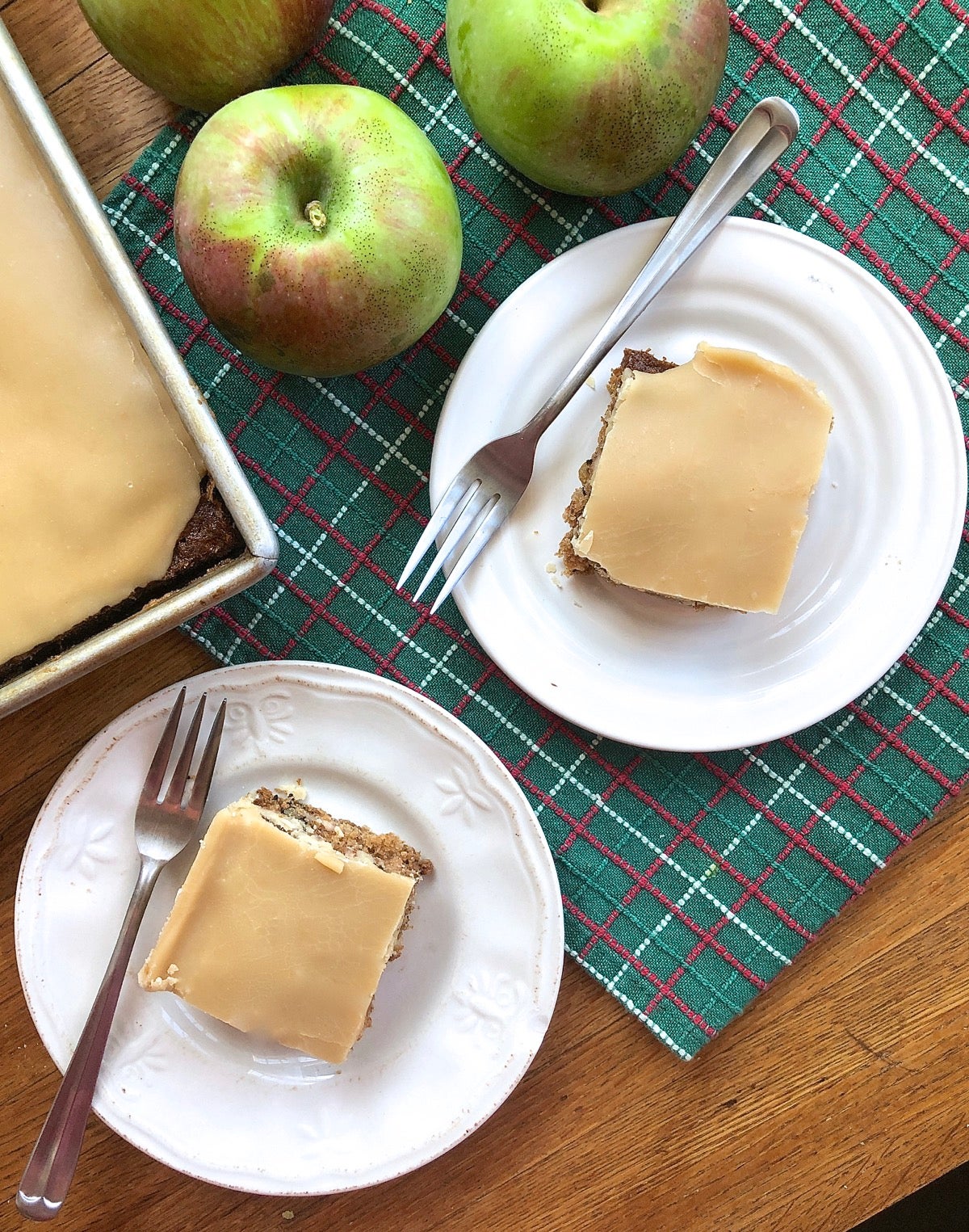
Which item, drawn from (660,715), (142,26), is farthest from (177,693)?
(142,26)

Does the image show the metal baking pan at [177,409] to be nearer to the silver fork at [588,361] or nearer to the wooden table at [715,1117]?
the silver fork at [588,361]

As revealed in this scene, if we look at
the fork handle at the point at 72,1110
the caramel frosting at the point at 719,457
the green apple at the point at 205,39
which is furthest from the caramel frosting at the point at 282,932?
the green apple at the point at 205,39

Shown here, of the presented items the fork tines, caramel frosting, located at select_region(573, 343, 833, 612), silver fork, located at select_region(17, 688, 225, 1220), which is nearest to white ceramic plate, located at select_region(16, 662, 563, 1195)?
silver fork, located at select_region(17, 688, 225, 1220)

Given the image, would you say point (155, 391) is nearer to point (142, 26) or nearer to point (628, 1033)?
point (142, 26)

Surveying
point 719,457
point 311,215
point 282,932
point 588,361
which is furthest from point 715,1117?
point 311,215

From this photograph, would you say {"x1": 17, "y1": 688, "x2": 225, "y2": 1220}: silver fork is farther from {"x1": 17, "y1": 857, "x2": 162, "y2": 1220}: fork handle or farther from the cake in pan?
the cake in pan

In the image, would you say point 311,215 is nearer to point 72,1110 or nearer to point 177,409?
point 177,409
